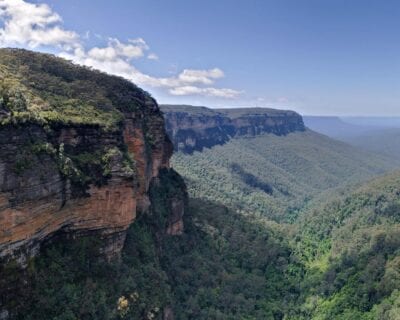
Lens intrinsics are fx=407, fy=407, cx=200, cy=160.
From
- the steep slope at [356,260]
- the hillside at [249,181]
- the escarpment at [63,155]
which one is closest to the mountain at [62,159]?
the escarpment at [63,155]

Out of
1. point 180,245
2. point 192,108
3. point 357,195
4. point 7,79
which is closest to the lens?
point 7,79

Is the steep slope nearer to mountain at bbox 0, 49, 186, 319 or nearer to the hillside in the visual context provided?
mountain at bbox 0, 49, 186, 319

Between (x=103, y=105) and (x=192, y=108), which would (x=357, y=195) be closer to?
(x=103, y=105)

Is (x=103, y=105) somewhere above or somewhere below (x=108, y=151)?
above

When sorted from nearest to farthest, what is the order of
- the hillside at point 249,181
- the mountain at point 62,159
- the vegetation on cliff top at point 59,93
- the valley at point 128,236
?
the mountain at point 62,159
the valley at point 128,236
the vegetation on cliff top at point 59,93
the hillside at point 249,181

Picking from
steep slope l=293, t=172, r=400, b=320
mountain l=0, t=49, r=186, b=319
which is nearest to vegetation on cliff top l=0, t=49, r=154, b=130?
mountain l=0, t=49, r=186, b=319

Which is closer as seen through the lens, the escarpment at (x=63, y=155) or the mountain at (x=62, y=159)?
the mountain at (x=62, y=159)

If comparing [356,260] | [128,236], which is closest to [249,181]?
[356,260]

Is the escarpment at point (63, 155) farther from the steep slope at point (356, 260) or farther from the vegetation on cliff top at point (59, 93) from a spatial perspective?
the steep slope at point (356, 260)

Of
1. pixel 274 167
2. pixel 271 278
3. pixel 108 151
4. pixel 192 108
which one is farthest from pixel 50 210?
pixel 274 167
